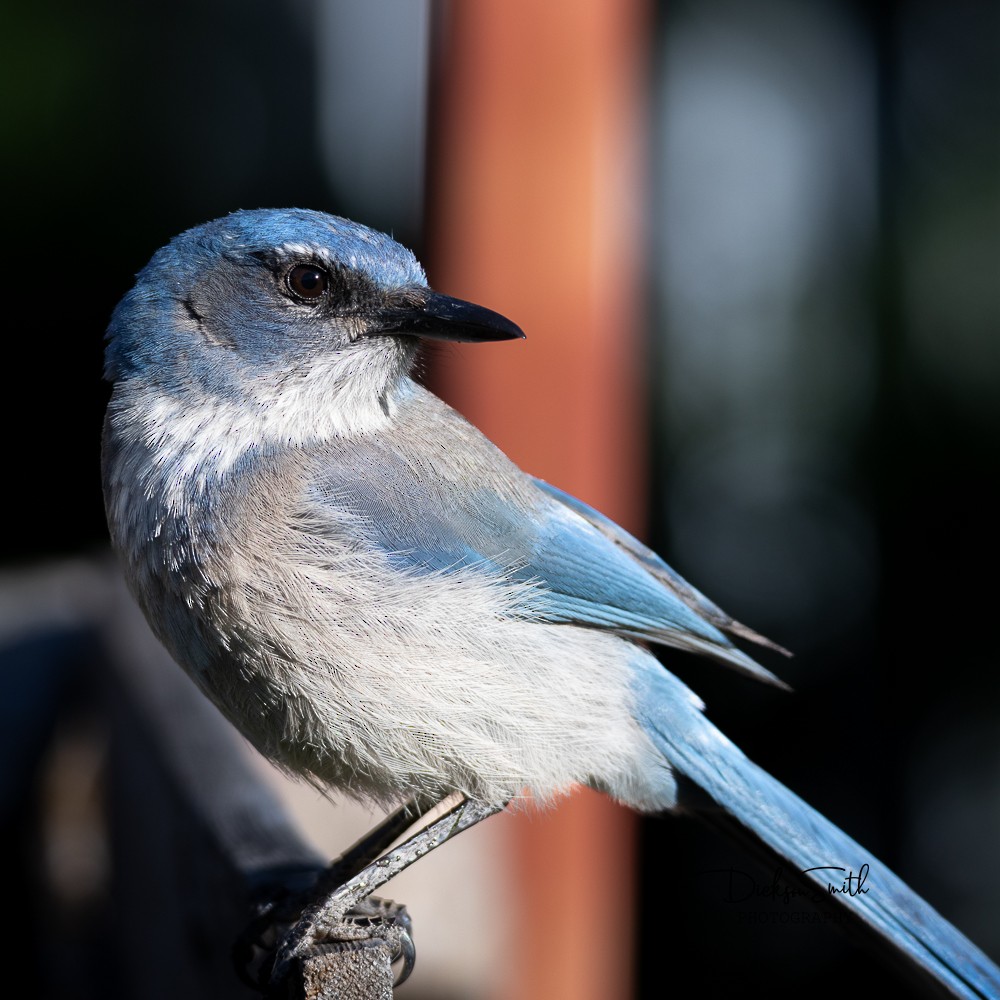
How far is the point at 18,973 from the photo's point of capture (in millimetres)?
3666

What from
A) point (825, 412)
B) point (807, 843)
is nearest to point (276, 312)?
point (807, 843)

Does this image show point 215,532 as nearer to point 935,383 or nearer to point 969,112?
point 935,383

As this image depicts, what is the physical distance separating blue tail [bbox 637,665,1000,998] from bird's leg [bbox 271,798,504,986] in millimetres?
348

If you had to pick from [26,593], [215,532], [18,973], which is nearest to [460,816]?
[215,532]

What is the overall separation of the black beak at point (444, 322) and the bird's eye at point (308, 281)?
116 mm

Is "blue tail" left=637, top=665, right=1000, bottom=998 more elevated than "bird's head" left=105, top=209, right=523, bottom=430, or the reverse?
"bird's head" left=105, top=209, right=523, bottom=430

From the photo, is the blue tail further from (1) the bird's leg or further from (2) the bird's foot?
(2) the bird's foot

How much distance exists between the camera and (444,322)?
2.19 metres

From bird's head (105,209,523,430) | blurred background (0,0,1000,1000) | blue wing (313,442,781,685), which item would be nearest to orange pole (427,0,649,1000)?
bird's head (105,209,523,430)

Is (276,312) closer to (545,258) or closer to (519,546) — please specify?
(519,546)

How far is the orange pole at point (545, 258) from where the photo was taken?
2.93 m

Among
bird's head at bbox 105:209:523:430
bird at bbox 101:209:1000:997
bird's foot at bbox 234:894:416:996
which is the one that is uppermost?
bird's head at bbox 105:209:523:430

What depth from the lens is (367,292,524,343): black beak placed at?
214cm
